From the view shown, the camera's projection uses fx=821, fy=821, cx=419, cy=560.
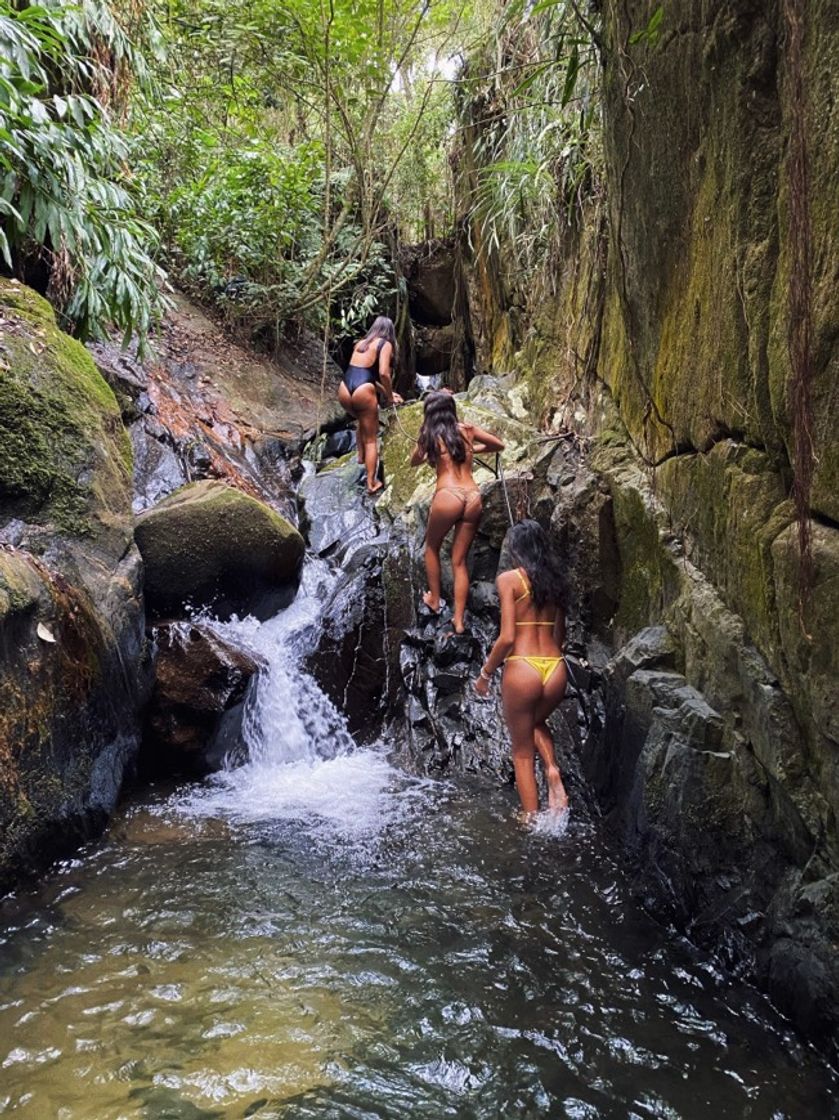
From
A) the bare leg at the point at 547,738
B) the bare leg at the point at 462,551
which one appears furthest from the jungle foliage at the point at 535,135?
the bare leg at the point at 547,738

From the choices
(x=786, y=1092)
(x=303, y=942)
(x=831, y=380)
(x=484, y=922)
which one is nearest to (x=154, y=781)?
(x=303, y=942)

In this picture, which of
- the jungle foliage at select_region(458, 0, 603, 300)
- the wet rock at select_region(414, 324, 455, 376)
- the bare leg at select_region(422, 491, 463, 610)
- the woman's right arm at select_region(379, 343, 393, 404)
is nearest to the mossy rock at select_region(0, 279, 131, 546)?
the bare leg at select_region(422, 491, 463, 610)

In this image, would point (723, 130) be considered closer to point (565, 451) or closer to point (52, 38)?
point (565, 451)

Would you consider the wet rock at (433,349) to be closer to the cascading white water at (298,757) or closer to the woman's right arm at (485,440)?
the cascading white water at (298,757)

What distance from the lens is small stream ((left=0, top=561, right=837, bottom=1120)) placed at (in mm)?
2564

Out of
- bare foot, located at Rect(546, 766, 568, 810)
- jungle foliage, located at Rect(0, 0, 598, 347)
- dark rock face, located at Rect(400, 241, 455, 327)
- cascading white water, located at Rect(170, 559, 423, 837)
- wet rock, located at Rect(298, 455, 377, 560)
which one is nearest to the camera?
bare foot, located at Rect(546, 766, 568, 810)

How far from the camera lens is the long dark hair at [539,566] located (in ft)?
15.7

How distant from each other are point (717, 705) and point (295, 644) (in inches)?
156

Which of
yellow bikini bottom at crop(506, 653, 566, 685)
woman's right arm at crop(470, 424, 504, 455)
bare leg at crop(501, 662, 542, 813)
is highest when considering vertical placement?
woman's right arm at crop(470, 424, 504, 455)

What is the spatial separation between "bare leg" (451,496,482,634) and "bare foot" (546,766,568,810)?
5.40ft

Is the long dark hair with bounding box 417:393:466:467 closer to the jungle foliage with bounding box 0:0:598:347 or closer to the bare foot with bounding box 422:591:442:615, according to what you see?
the bare foot with bounding box 422:591:442:615

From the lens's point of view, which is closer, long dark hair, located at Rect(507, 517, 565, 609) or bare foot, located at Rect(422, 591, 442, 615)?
long dark hair, located at Rect(507, 517, 565, 609)

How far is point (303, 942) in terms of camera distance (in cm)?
349

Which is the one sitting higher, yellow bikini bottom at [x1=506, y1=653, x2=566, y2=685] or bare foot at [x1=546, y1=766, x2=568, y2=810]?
yellow bikini bottom at [x1=506, y1=653, x2=566, y2=685]
